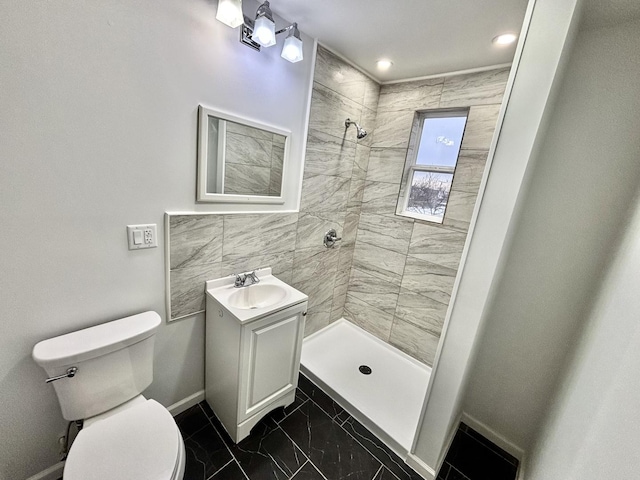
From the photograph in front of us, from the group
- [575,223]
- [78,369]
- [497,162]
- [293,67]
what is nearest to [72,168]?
[78,369]

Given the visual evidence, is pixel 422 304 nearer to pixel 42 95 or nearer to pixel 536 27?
pixel 536 27

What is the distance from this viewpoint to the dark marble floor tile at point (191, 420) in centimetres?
156

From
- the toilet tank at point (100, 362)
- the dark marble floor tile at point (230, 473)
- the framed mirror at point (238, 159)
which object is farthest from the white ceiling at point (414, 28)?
the dark marble floor tile at point (230, 473)

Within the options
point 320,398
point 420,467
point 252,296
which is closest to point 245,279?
point 252,296

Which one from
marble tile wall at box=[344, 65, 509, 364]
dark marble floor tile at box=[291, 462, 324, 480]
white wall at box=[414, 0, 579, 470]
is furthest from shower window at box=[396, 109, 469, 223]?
dark marble floor tile at box=[291, 462, 324, 480]

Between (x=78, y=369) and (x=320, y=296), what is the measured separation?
5.76ft

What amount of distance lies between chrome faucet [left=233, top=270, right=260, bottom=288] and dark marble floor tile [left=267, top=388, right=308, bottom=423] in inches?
35.8

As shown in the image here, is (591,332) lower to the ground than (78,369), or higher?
higher

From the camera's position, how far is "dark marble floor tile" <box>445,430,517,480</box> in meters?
1.50

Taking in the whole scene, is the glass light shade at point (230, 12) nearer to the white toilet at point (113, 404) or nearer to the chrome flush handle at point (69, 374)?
the white toilet at point (113, 404)

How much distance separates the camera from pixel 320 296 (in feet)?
Answer: 8.14

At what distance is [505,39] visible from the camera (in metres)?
1.48

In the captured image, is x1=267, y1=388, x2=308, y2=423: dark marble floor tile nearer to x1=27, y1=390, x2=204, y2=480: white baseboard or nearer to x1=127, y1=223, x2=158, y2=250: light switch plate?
x1=27, y1=390, x2=204, y2=480: white baseboard

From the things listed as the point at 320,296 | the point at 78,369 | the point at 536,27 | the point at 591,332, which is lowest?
the point at 320,296
